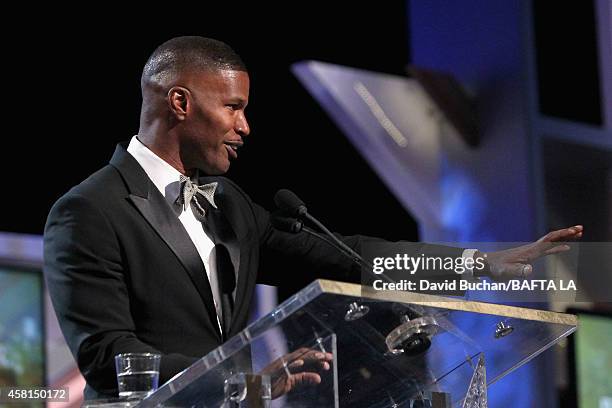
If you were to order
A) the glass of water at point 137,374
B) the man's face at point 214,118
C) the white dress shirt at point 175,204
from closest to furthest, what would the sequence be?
1. the glass of water at point 137,374
2. the white dress shirt at point 175,204
3. the man's face at point 214,118

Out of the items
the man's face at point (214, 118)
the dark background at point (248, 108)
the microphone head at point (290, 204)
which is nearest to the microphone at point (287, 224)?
the microphone head at point (290, 204)

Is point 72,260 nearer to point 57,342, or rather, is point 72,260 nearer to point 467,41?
point 57,342

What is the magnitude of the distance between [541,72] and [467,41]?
39cm

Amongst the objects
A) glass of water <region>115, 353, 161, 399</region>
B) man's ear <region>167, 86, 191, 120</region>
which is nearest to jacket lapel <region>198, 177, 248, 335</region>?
man's ear <region>167, 86, 191, 120</region>

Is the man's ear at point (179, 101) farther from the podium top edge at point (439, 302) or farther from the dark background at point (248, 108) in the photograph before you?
the dark background at point (248, 108)

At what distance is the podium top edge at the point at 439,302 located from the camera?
1803 millimetres

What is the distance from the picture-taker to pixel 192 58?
9.00 ft

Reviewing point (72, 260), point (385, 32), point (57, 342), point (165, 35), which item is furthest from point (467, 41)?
point (72, 260)

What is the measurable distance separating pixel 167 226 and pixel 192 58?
1.43ft

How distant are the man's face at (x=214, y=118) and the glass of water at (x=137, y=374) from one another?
2.51 ft

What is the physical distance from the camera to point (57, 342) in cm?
508

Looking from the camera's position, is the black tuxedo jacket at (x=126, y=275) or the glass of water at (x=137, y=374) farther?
the black tuxedo jacket at (x=126, y=275)

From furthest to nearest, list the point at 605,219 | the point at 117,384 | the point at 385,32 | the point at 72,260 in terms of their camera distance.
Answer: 1. the point at 385,32
2. the point at 605,219
3. the point at 72,260
4. the point at 117,384

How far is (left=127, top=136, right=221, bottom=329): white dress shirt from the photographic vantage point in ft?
8.55
